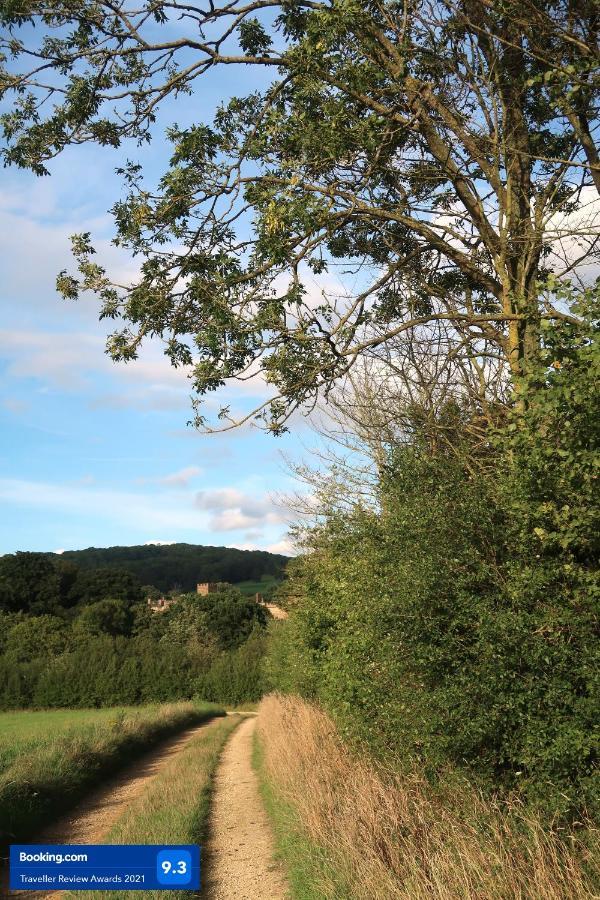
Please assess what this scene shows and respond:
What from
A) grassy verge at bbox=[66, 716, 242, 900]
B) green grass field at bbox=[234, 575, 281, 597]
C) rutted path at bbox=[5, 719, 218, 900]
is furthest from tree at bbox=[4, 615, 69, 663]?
green grass field at bbox=[234, 575, 281, 597]

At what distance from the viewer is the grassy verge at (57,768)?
37.9 ft

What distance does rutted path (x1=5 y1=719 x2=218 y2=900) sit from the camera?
35.0 ft

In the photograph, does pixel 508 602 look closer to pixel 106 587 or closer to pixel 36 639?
pixel 36 639

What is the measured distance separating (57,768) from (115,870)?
859 centimetres

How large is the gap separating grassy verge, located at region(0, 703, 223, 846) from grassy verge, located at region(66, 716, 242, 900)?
1.50 metres

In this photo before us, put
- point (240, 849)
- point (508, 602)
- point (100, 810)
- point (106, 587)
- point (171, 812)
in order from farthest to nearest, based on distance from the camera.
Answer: point (106, 587), point (100, 810), point (171, 812), point (240, 849), point (508, 602)

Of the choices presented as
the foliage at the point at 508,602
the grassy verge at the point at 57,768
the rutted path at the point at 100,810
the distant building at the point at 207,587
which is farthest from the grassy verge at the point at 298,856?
the distant building at the point at 207,587

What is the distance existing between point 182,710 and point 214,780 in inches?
834

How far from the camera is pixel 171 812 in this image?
11.3 metres

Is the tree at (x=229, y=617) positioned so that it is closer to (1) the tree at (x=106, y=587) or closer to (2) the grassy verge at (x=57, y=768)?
(1) the tree at (x=106, y=587)

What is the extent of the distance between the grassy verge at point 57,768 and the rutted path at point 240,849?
292cm

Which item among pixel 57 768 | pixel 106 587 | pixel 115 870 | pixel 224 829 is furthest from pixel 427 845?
pixel 106 587

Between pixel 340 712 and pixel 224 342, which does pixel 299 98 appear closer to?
pixel 224 342

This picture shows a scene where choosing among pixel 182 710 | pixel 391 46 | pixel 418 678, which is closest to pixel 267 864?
pixel 418 678
